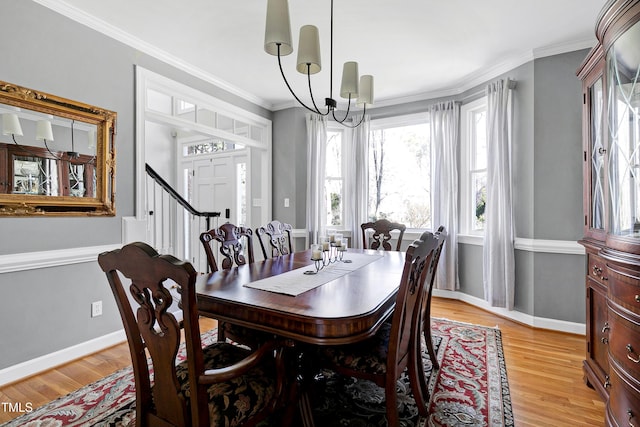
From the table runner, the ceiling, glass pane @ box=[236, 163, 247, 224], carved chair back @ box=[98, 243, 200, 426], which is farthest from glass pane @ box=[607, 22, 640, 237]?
glass pane @ box=[236, 163, 247, 224]

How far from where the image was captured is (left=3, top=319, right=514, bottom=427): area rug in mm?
1791

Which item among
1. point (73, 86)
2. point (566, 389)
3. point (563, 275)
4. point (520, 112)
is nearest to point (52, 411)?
point (73, 86)

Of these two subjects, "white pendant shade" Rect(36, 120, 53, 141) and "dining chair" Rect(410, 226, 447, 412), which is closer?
"dining chair" Rect(410, 226, 447, 412)

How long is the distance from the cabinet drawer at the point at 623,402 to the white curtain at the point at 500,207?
6.37ft

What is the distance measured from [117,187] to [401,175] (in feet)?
11.4

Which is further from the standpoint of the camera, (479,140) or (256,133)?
(256,133)

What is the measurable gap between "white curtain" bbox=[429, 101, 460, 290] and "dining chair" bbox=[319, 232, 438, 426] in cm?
254

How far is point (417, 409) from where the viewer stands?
6.19ft

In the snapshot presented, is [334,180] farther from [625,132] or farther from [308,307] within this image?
[308,307]

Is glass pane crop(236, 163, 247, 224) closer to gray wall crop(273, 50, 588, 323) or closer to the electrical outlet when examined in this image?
the electrical outlet

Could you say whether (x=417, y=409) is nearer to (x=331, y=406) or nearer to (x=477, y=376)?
(x=331, y=406)

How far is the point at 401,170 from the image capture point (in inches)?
185

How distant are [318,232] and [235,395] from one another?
11.1ft

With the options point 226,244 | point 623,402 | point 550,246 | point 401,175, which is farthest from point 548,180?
point 226,244
